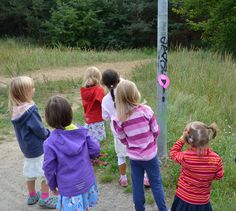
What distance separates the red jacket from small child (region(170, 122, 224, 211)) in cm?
209

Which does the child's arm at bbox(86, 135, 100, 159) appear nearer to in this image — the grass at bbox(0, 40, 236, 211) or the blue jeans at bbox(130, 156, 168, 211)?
the blue jeans at bbox(130, 156, 168, 211)

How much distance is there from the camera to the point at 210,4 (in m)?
17.3

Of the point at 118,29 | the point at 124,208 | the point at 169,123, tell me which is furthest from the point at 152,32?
the point at 124,208

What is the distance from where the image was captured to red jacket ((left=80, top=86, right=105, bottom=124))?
17.2 feet

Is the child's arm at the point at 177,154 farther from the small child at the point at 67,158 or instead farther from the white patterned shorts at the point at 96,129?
the white patterned shorts at the point at 96,129

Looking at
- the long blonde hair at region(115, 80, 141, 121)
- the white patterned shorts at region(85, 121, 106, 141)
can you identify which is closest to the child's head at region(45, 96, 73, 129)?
the long blonde hair at region(115, 80, 141, 121)

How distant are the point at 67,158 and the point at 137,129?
28.6 inches

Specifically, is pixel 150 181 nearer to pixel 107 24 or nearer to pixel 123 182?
pixel 123 182

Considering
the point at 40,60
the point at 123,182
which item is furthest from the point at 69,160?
the point at 40,60

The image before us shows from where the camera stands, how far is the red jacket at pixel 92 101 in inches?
206

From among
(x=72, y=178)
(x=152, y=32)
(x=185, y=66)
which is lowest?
(x=152, y=32)

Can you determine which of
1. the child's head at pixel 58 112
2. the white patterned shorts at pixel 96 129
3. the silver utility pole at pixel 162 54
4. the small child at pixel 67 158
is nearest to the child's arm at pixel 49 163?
the small child at pixel 67 158

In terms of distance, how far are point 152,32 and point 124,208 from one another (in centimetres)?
2325

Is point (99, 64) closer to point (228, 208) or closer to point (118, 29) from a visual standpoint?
point (228, 208)
